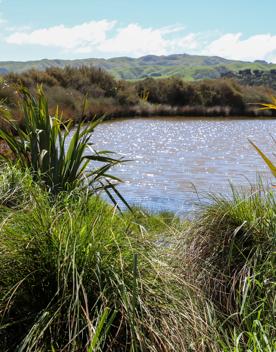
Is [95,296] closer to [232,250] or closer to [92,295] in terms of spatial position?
[92,295]

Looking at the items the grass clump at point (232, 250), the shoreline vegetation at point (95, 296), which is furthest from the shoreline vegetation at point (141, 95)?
the shoreline vegetation at point (95, 296)

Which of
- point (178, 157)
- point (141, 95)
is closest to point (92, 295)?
point (178, 157)

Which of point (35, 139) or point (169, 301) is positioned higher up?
point (35, 139)

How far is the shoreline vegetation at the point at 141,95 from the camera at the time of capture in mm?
Answer: 25359

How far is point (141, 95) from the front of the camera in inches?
1324

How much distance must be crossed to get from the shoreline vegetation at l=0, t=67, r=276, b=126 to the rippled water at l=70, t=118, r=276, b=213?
208 cm

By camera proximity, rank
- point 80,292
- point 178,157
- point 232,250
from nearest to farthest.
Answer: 1. point 80,292
2. point 232,250
3. point 178,157

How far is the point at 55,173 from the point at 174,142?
1407cm

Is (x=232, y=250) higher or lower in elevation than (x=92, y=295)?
lower

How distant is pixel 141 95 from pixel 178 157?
19053mm

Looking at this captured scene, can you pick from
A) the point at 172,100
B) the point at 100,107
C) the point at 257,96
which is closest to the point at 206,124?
the point at 100,107

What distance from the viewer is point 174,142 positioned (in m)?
18.7

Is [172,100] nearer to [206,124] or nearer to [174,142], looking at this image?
[206,124]

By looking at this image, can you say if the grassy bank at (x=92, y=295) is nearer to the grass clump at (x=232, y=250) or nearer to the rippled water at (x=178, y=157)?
the grass clump at (x=232, y=250)
